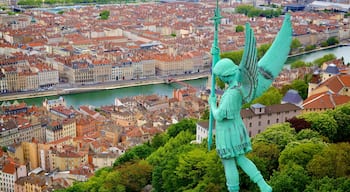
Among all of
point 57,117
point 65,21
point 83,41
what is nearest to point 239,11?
point 65,21

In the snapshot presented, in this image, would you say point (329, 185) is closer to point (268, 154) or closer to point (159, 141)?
point (268, 154)

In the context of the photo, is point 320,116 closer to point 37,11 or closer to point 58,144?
point 58,144

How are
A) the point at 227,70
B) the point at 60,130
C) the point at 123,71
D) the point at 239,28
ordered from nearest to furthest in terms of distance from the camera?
the point at 227,70 → the point at 60,130 → the point at 123,71 → the point at 239,28

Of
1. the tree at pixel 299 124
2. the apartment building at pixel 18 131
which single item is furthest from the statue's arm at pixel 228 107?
the apartment building at pixel 18 131

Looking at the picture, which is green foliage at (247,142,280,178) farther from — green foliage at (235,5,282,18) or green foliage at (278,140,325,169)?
green foliage at (235,5,282,18)

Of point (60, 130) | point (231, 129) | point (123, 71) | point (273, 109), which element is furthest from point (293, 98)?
point (123, 71)

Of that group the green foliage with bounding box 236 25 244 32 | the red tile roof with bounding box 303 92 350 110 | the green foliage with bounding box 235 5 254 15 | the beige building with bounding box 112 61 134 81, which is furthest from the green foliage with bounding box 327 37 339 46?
the red tile roof with bounding box 303 92 350 110
